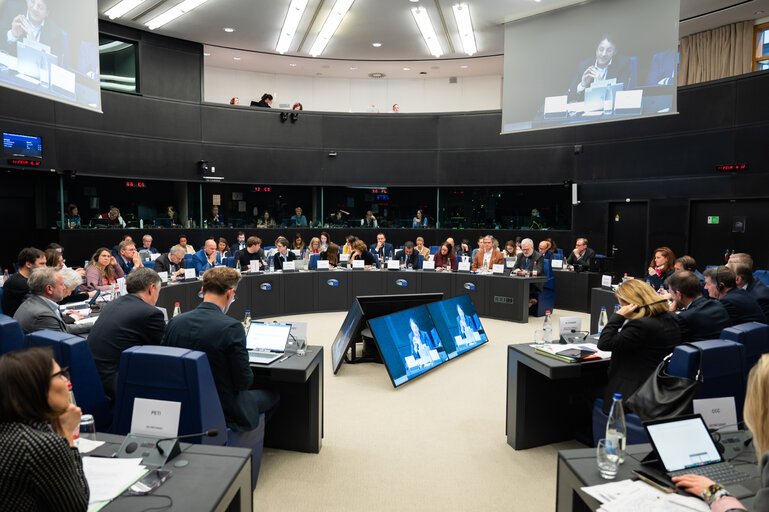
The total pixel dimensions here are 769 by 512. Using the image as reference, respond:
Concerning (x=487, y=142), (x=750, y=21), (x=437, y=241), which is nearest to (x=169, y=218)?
(x=437, y=241)

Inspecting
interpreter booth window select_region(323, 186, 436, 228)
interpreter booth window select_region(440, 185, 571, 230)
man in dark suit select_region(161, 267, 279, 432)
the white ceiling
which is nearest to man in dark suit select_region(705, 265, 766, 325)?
man in dark suit select_region(161, 267, 279, 432)

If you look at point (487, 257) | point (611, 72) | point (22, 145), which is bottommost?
point (487, 257)

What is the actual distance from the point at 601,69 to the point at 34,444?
34.0 feet

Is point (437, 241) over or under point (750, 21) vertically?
under

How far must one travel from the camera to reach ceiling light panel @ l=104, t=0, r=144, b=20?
9.32 m

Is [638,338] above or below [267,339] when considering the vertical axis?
above

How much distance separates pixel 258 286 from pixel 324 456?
4803 millimetres

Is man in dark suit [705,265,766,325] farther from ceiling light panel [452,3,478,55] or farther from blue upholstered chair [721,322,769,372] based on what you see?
ceiling light panel [452,3,478,55]

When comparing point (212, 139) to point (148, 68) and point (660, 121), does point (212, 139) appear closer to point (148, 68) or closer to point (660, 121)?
point (148, 68)

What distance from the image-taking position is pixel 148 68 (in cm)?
1116

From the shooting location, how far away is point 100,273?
239 inches

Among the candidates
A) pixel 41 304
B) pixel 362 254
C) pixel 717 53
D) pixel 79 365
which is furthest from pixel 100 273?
pixel 717 53

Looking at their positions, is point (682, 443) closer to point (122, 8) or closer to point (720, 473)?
point (720, 473)

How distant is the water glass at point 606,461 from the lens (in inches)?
75.6
